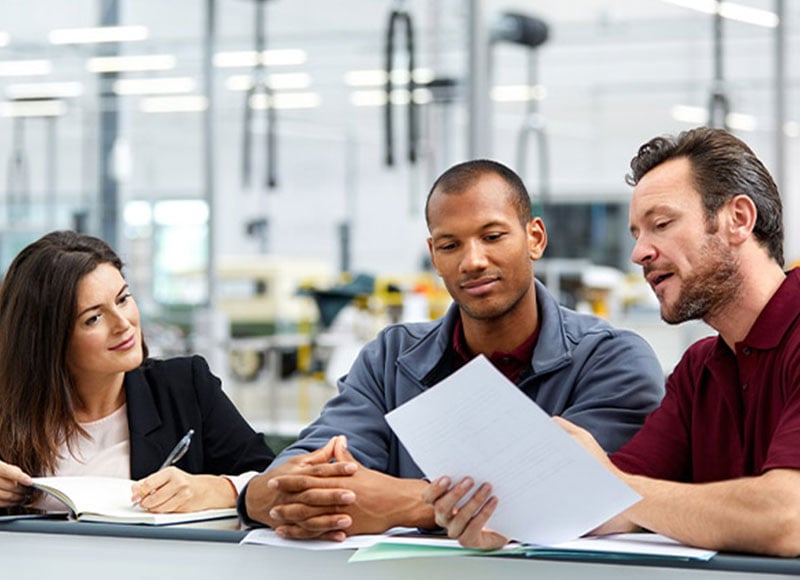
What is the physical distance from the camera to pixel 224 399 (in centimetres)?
251

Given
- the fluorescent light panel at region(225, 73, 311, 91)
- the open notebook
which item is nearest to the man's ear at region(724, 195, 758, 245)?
the open notebook

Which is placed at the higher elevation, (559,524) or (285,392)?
(559,524)

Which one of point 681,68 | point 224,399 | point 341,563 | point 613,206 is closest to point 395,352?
point 224,399

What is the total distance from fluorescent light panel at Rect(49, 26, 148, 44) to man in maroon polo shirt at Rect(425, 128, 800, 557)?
5850 millimetres

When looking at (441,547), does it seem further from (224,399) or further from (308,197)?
(308,197)

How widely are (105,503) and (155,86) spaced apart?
6474 mm

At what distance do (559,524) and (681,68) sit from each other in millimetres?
11753

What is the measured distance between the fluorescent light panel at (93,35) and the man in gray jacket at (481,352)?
547 cm

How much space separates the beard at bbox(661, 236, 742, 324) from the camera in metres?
1.84

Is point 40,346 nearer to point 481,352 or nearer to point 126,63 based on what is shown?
point 481,352

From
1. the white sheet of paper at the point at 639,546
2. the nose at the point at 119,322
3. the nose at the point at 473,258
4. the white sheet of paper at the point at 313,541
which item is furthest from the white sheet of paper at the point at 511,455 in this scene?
the nose at the point at 119,322

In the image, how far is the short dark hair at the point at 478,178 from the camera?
7.05 feet

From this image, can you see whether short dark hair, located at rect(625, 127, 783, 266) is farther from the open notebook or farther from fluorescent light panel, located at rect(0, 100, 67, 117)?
fluorescent light panel, located at rect(0, 100, 67, 117)

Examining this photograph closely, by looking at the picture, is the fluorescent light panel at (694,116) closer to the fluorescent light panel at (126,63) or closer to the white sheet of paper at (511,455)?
the fluorescent light panel at (126,63)
